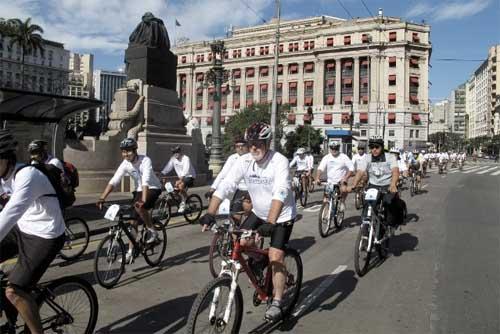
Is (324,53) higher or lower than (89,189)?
higher

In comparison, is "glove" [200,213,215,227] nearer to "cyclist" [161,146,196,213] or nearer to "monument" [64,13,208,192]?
"cyclist" [161,146,196,213]

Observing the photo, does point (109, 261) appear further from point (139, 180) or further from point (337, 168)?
point (337, 168)

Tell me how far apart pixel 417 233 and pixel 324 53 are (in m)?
84.2

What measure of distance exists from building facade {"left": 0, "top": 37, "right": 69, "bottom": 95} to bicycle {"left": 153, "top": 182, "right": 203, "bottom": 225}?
9451cm

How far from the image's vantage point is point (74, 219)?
7809 mm

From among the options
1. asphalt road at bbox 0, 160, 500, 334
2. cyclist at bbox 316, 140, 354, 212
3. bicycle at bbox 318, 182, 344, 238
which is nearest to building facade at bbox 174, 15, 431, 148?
cyclist at bbox 316, 140, 354, 212

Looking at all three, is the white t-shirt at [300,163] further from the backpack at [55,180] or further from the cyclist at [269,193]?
the backpack at [55,180]

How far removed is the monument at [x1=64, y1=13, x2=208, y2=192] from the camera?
15.7m

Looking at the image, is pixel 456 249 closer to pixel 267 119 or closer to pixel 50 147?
pixel 50 147

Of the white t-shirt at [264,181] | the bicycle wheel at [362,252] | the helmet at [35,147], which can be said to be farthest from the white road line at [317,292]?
the helmet at [35,147]

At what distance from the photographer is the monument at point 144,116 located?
15.7 metres

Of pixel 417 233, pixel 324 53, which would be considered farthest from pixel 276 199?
pixel 324 53

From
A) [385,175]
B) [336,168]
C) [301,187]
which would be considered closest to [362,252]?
[385,175]

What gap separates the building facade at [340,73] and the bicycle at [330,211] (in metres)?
66.4
